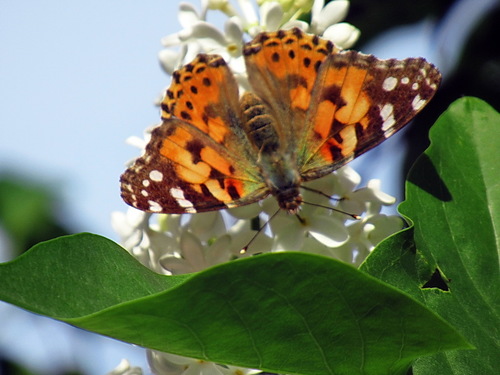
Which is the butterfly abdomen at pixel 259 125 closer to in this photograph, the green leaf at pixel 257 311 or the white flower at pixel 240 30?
the white flower at pixel 240 30

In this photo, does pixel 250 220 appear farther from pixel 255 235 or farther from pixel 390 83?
pixel 390 83

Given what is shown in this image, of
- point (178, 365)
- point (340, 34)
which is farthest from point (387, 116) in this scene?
point (178, 365)

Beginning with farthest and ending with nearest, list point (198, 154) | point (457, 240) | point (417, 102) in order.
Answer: point (198, 154)
point (417, 102)
point (457, 240)

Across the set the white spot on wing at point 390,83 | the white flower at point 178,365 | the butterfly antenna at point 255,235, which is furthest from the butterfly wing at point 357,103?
the white flower at point 178,365

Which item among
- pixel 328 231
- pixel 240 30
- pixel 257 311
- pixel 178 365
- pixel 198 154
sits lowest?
pixel 178 365

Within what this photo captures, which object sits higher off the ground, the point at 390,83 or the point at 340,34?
the point at 340,34

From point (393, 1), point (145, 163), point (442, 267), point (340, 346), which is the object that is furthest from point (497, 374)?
point (393, 1)
